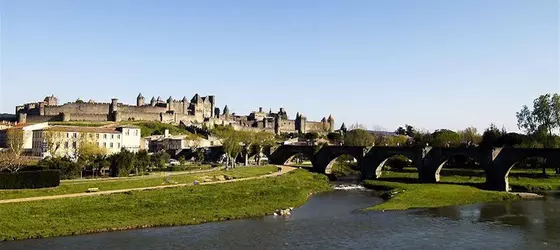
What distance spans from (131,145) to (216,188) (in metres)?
40.3

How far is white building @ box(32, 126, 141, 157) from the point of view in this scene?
212ft

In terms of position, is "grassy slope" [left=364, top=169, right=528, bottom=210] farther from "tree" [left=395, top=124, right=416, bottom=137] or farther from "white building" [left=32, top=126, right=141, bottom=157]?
"tree" [left=395, top=124, right=416, bottom=137]

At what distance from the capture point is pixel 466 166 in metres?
75.8

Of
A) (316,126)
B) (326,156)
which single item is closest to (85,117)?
(326,156)

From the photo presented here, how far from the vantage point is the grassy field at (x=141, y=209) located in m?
28.0

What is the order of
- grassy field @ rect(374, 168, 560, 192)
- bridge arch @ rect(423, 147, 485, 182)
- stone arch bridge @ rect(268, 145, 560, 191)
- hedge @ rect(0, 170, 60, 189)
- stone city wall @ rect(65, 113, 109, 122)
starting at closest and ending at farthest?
hedge @ rect(0, 170, 60, 189) < stone arch bridge @ rect(268, 145, 560, 191) < grassy field @ rect(374, 168, 560, 192) < bridge arch @ rect(423, 147, 485, 182) < stone city wall @ rect(65, 113, 109, 122)

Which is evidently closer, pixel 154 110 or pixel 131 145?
pixel 131 145

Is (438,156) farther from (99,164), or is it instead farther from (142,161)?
(99,164)

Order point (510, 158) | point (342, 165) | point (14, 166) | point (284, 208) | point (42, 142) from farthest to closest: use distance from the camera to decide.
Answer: point (342, 165)
point (42, 142)
point (510, 158)
point (14, 166)
point (284, 208)

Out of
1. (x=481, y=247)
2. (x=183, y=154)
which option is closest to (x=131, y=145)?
(x=183, y=154)

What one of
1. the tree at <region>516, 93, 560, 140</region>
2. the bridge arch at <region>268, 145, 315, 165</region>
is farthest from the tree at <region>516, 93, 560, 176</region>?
the bridge arch at <region>268, 145, 315, 165</region>

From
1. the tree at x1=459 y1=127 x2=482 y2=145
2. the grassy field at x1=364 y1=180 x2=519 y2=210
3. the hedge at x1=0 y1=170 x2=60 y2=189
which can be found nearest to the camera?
the hedge at x1=0 y1=170 x2=60 y2=189

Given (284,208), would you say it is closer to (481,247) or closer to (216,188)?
(216,188)

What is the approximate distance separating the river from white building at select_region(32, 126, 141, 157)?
33.4 m
